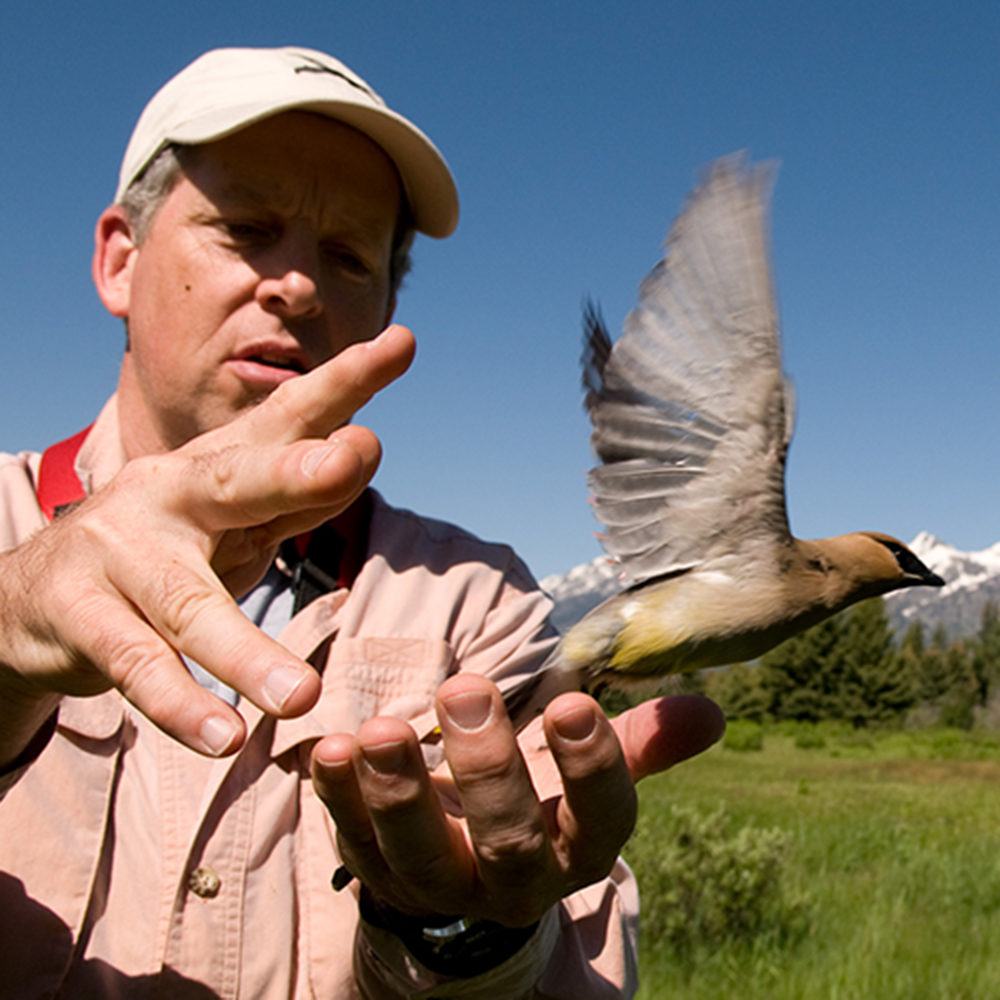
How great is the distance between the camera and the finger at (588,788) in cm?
180

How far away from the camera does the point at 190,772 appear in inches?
98.4

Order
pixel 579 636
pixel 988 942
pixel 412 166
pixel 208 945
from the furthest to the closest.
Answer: pixel 988 942 < pixel 412 166 < pixel 579 636 < pixel 208 945

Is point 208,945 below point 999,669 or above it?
below

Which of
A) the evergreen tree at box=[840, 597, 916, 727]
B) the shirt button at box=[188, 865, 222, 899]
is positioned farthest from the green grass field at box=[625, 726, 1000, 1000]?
the evergreen tree at box=[840, 597, 916, 727]

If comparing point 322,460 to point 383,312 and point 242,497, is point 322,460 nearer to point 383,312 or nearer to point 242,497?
point 242,497

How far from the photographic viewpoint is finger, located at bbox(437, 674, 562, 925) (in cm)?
175

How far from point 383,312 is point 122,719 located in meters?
1.56

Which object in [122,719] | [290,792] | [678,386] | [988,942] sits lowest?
[988,942]

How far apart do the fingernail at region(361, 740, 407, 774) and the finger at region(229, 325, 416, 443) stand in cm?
60

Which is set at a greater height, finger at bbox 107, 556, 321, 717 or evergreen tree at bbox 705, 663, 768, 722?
evergreen tree at bbox 705, 663, 768, 722

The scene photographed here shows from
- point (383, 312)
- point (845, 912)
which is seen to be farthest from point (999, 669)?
point (383, 312)

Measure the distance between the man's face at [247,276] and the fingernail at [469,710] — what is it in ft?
4.57

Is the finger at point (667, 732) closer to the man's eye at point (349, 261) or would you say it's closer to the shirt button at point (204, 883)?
the shirt button at point (204, 883)

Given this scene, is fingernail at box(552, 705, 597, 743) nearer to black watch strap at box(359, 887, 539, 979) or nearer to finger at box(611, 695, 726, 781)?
finger at box(611, 695, 726, 781)
